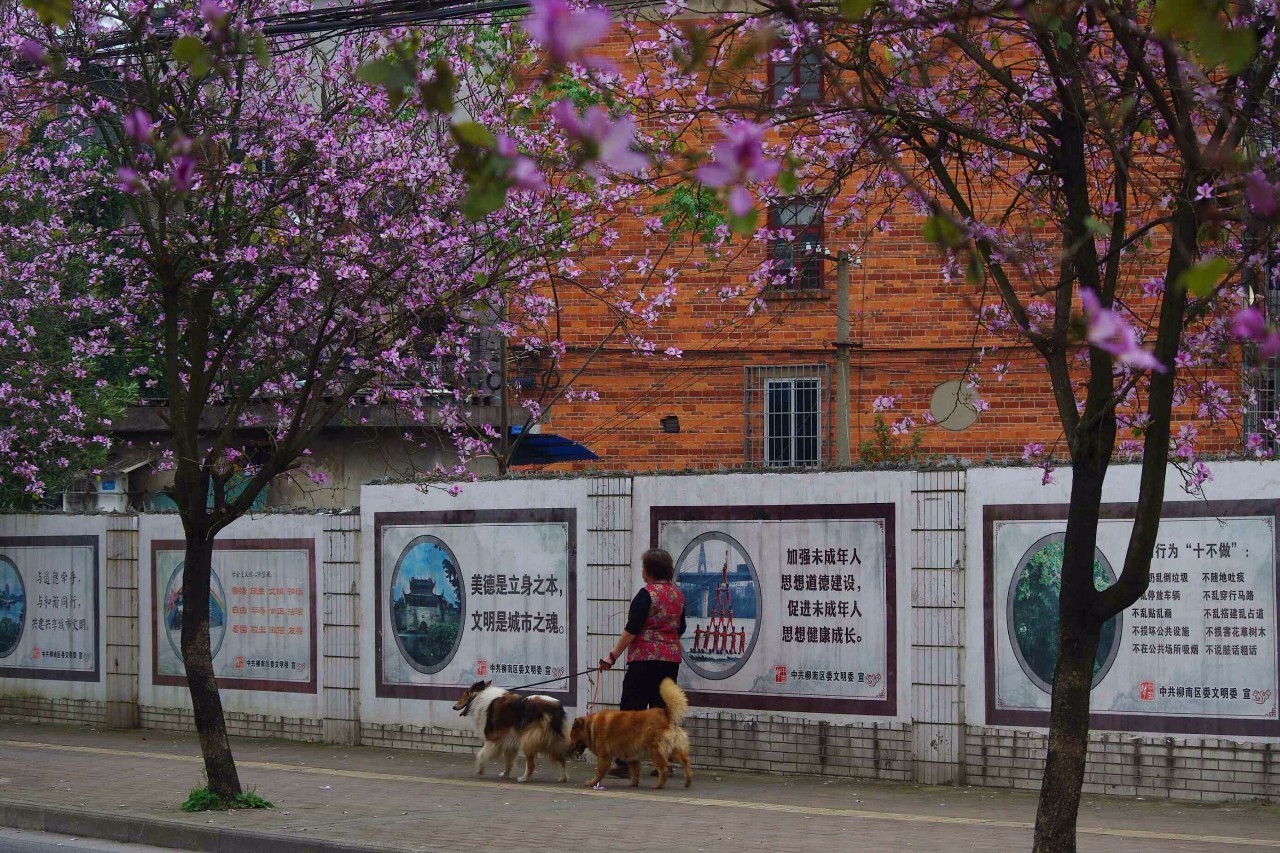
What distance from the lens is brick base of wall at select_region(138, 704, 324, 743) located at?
1577cm

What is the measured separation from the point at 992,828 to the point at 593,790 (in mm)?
Result: 3359

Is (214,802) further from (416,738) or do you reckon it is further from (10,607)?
(10,607)

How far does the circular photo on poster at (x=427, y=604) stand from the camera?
578 inches

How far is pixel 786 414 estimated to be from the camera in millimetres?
22516

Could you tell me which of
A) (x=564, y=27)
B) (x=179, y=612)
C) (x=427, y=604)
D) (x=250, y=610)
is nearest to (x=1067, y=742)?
(x=564, y=27)

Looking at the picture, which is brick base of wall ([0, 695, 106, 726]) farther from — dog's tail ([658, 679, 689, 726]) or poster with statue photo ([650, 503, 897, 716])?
dog's tail ([658, 679, 689, 726])

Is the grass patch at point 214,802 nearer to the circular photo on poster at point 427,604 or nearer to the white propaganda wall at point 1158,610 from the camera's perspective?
the circular photo on poster at point 427,604

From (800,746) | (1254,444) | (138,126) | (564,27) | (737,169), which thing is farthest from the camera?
(800,746)

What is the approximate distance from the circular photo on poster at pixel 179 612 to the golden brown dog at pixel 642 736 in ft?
19.6

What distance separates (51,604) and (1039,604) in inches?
463

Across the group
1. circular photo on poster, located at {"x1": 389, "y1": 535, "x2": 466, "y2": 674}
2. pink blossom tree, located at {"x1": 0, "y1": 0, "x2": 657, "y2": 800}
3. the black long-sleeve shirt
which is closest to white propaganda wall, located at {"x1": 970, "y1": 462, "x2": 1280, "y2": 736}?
the black long-sleeve shirt

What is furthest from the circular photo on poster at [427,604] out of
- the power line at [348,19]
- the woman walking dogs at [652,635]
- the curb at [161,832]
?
the power line at [348,19]

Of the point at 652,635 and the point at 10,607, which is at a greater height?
the point at 652,635

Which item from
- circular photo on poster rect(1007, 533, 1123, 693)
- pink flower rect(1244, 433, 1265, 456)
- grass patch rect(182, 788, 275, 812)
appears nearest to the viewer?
pink flower rect(1244, 433, 1265, 456)
